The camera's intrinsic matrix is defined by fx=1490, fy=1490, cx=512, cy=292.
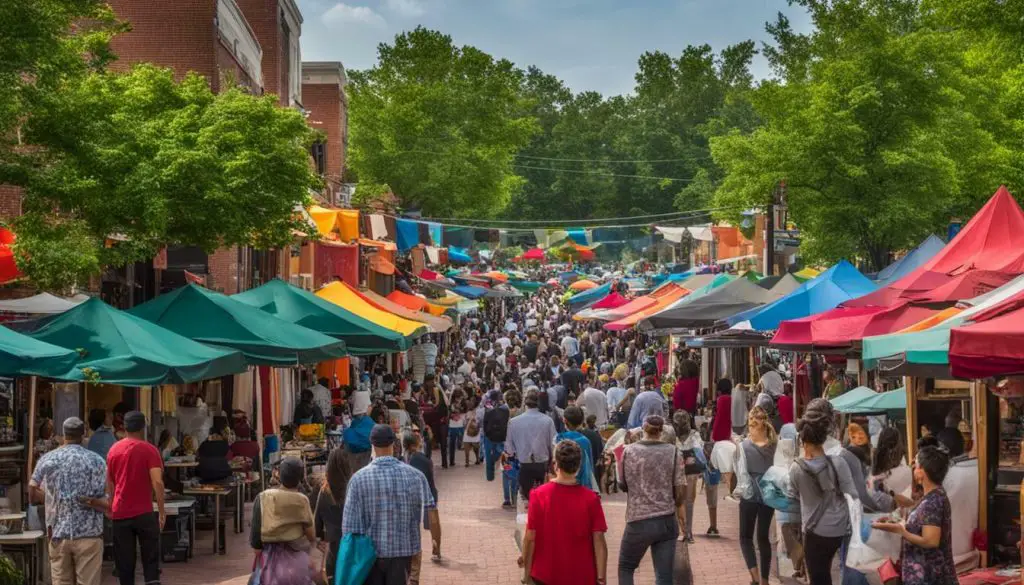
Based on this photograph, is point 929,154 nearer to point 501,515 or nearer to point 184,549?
point 501,515

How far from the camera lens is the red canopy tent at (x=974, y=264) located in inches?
585

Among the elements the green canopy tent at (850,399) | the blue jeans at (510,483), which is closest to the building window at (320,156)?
the blue jeans at (510,483)

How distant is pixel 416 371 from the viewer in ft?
120

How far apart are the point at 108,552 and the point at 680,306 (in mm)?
10128

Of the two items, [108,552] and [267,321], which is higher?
[267,321]

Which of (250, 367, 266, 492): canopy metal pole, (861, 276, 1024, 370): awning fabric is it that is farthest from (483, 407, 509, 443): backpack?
(861, 276, 1024, 370): awning fabric

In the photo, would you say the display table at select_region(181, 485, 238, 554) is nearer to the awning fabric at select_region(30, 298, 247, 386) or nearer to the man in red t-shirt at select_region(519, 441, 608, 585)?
the awning fabric at select_region(30, 298, 247, 386)

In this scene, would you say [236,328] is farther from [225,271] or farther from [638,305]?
[638,305]

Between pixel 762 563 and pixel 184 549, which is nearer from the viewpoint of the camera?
pixel 762 563

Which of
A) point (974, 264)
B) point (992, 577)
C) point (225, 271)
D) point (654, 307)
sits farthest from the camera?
point (225, 271)

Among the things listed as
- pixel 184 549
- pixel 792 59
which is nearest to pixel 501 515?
pixel 184 549

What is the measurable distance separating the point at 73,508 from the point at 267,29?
1084 inches

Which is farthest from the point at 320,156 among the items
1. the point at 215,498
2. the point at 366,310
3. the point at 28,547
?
the point at 28,547

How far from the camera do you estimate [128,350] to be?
1383cm
